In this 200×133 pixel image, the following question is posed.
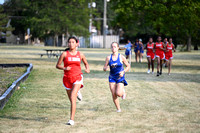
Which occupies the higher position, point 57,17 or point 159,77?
point 57,17

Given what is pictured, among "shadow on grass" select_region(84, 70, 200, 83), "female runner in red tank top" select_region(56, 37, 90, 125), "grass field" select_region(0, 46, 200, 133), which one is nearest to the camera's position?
"grass field" select_region(0, 46, 200, 133)

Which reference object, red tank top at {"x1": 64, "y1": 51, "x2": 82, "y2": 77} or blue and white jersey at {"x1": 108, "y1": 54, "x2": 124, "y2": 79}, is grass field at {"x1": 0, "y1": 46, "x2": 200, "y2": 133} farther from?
red tank top at {"x1": 64, "y1": 51, "x2": 82, "y2": 77}

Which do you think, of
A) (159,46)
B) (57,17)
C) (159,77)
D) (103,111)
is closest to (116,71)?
(103,111)

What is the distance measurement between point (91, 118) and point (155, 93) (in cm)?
482

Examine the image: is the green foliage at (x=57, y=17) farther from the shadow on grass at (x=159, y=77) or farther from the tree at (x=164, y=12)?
the shadow on grass at (x=159, y=77)

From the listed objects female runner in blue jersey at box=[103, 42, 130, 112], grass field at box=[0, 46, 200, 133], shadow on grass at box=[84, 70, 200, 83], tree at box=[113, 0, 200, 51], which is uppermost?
tree at box=[113, 0, 200, 51]

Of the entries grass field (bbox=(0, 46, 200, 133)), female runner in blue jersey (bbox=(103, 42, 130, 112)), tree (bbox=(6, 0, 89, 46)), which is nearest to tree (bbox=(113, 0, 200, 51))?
grass field (bbox=(0, 46, 200, 133))

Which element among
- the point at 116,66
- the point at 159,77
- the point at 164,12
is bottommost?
the point at 159,77

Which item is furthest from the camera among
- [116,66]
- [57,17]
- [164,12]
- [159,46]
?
[57,17]

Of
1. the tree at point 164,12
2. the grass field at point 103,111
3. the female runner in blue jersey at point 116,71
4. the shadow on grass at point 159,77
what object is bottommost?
the shadow on grass at point 159,77

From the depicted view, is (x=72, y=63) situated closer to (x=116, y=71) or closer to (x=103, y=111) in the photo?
(x=116, y=71)

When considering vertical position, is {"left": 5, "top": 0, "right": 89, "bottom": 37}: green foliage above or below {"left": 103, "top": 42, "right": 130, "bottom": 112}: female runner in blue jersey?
above

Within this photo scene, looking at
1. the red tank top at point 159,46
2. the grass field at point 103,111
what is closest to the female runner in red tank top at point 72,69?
the grass field at point 103,111

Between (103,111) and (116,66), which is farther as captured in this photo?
(103,111)
